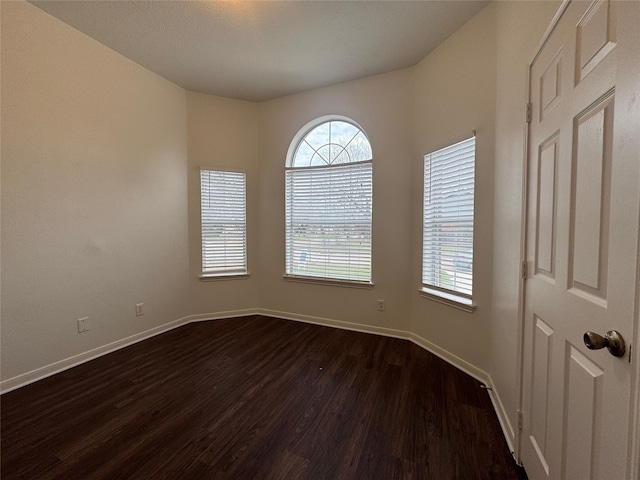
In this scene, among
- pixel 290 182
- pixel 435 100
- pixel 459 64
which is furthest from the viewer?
pixel 290 182

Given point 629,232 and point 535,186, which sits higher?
point 535,186

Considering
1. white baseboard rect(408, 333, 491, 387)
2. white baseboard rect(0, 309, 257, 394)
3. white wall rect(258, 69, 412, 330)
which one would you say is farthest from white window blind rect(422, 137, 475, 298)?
white baseboard rect(0, 309, 257, 394)

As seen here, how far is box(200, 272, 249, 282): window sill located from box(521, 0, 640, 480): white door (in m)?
3.14

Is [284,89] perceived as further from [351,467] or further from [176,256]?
[351,467]

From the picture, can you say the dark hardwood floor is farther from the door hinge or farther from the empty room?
the door hinge

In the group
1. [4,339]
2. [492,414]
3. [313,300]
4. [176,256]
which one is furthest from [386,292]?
[4,339]

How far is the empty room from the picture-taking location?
95 centimetres

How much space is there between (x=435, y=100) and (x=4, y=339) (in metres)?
4.07

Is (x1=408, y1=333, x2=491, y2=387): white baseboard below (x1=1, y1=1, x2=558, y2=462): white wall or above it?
below

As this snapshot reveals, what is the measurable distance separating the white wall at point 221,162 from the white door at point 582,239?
3.07 m

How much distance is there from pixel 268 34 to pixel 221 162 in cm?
164

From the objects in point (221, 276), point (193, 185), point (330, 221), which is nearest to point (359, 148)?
point (330, 221)

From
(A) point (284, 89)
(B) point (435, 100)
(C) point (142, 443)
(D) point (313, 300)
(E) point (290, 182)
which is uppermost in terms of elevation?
(A) point (284, 89)

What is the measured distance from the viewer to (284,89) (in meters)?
3.29
